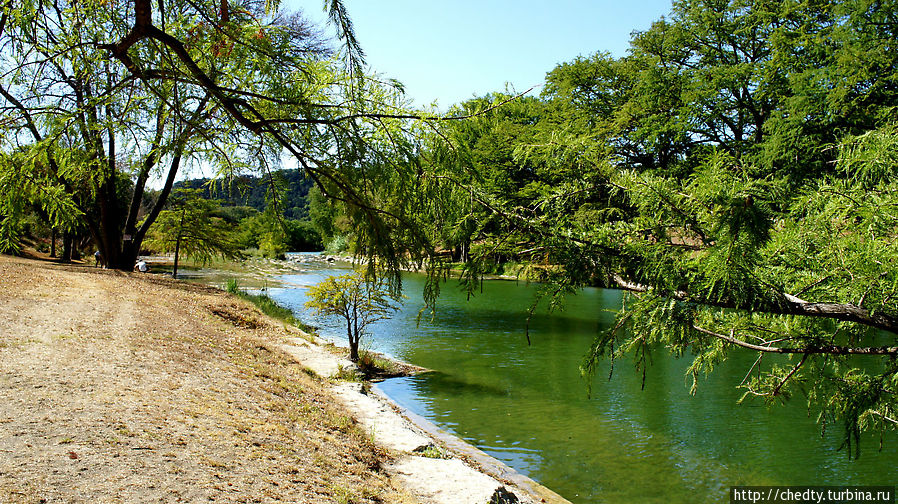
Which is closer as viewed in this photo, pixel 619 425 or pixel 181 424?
pixel 181 424

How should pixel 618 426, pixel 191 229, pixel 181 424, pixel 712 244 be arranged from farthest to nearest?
pixel 191 229 → pixel 618 426 → pixel 181 424 → pixel 712 244

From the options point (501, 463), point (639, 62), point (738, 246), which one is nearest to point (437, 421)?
point (501, 463)

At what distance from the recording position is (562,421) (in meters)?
9.71

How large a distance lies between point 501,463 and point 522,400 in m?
3.17

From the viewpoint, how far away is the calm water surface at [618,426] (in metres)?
7.54

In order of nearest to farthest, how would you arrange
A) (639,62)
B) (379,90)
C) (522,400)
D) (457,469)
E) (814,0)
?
(379,90) → (457,469) → (522,400) → (814,0) → (639,62)

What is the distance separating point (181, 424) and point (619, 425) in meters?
6.96

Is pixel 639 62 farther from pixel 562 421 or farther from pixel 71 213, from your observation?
pixel 71 213

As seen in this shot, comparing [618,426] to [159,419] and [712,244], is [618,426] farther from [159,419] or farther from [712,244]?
[712,244]

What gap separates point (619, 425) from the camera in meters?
Result: 9.49

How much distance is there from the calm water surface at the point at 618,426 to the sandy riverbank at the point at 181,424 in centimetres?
169

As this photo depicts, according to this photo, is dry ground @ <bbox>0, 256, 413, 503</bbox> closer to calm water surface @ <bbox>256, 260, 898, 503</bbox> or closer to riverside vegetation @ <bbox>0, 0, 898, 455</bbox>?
riverside vegetation @ <bbox>0, 0, 898, 455</bbox>

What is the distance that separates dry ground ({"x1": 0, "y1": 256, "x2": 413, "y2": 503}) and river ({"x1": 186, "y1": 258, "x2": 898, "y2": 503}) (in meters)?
1.92

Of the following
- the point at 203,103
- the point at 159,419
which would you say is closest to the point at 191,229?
the point at 159,419
